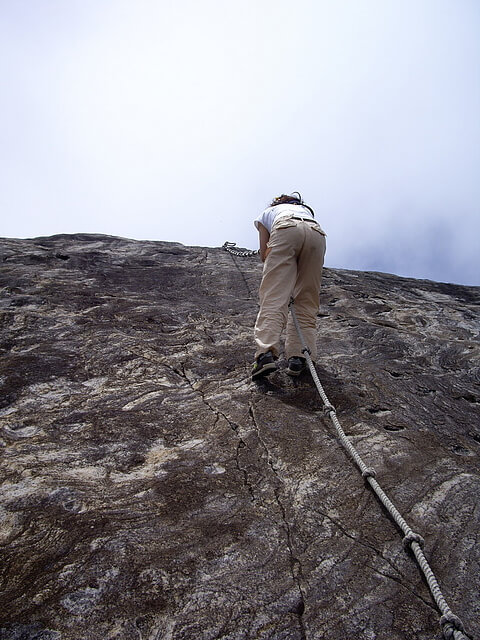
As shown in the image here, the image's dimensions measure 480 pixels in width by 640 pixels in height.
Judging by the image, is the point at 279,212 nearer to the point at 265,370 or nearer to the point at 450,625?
the point at 265,370

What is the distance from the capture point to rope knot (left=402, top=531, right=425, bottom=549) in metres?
Result: 1.98

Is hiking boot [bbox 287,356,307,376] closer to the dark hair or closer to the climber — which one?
the climber

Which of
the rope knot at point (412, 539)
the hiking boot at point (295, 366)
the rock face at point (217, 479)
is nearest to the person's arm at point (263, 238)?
the rock face at point (217, 479)

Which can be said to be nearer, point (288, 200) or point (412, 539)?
point (412, 539)

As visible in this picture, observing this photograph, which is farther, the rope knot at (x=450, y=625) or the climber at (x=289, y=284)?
the climber at (x=289, y=284)

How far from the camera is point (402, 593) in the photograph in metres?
1.80

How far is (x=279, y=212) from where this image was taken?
449 centimetres

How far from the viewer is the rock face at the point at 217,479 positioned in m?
1.71

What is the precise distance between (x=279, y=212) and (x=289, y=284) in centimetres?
86

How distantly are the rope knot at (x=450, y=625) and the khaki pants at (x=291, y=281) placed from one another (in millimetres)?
2401

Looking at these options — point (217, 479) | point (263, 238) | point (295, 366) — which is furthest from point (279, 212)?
point (217, 479)

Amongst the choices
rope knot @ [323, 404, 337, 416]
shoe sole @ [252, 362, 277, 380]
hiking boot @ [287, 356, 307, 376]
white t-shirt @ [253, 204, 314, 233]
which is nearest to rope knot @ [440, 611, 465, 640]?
rope knot @ [323, 404, 337, 416]

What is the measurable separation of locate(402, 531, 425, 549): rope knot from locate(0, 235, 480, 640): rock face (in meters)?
0.05

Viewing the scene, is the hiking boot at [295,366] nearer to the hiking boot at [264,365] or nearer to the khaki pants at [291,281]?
the khaki pants at [291,281]
